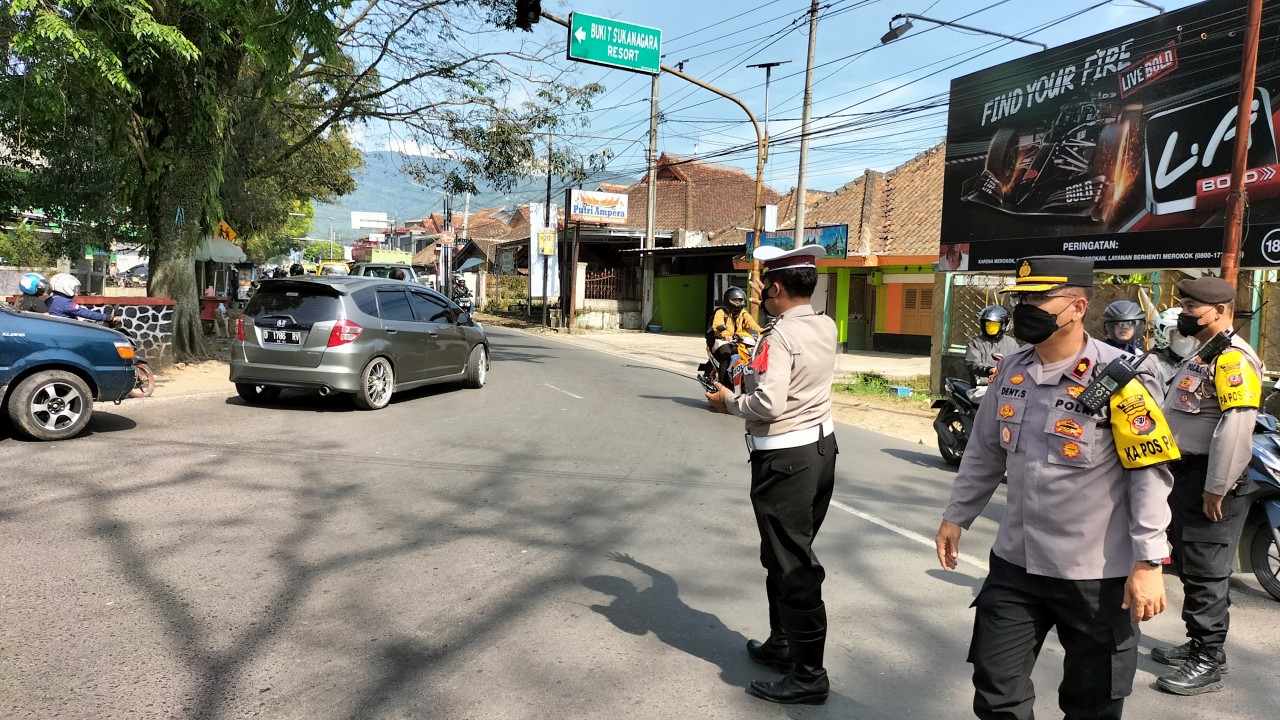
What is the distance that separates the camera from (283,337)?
31.4 ft

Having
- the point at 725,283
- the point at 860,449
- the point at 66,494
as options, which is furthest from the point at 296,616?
the point at 725,283

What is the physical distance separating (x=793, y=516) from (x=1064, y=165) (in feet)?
38.9

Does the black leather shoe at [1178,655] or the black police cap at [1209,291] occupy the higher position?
the black police cap at [1209,291]

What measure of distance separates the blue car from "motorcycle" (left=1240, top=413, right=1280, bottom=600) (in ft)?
29.4

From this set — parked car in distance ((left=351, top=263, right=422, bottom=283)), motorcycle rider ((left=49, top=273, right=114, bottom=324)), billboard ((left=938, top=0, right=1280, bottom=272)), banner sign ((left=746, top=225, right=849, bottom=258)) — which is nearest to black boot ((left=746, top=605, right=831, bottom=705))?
motorcycle rider ((left=49, top=273, right=114, bottom=324))

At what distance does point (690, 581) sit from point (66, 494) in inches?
175

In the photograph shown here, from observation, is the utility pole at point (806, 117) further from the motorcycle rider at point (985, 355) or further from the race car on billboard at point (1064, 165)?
the motorcycle rider at point (985, 355)

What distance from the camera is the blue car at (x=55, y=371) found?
7207mm

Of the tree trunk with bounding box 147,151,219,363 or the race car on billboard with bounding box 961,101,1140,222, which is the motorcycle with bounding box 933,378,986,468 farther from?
the tree trunk with bounding box 147,151,219,363

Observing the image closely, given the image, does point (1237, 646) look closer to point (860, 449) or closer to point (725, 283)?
point (860, 449)

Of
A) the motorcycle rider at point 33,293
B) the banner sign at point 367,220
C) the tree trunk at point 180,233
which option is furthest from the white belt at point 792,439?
the banner sign at point 367,220

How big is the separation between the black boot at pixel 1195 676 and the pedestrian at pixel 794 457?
1.56m

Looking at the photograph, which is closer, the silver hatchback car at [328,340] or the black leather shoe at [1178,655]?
the black leather shoe at [1178,655]

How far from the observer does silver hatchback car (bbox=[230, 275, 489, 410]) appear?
9.52m
